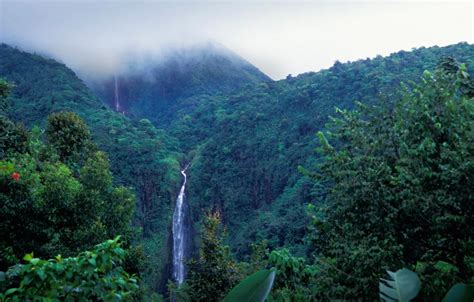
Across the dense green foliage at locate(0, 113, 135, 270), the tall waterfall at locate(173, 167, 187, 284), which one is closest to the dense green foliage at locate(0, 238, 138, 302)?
the dense green foliage at locate(0, 113, 135, 270)

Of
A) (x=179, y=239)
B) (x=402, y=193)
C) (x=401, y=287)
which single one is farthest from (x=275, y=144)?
(x=401, y=287)

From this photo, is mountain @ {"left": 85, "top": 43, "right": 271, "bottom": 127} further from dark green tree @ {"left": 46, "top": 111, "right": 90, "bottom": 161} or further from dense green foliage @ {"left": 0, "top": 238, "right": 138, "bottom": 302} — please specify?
dense green foliage @ {"left": 0, "top": 238, "right": 138, "bottom": 302}

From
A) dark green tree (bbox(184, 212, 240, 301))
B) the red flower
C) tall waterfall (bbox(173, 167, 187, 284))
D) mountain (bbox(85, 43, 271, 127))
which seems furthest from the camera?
mountain (bbox(85, 43, 271, 127))

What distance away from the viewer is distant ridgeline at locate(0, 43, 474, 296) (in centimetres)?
2800

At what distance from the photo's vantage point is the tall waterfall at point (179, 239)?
2498 centimetres

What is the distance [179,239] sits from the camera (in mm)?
28156

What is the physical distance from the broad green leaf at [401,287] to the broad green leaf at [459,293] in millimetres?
63

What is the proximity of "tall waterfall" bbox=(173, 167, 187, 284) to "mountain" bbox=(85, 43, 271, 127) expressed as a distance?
72.4 ft

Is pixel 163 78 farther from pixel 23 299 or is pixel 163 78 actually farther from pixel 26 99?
pixel 23 299

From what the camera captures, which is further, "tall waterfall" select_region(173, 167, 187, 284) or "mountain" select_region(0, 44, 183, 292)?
"mountain" select_region(0, 44, 183, 292)

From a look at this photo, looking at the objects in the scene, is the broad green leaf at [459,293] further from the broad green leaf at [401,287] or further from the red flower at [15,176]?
the red flower at [15,176]

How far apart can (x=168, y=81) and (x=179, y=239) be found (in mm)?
38003

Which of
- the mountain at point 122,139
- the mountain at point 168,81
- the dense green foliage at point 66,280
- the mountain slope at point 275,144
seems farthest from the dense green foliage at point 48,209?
the mountain at point 168,81

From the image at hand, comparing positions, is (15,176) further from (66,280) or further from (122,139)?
(122,139)
